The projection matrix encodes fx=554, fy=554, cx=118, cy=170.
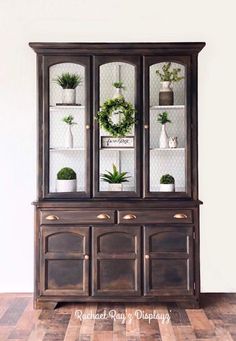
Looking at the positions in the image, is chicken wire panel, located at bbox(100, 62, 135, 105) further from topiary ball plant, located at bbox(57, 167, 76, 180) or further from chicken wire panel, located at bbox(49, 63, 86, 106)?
topiary ball plant, located at bbox(57, 167, 76, 180)

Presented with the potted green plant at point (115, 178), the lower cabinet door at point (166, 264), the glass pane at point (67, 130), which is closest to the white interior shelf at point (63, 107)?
the glass pane at point (67, 130)

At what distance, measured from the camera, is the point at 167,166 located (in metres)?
4.34

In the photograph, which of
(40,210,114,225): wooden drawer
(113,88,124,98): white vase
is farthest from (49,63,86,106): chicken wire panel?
(40,210,114,225): wooden drawer

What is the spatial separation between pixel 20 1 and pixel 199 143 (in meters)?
1.97

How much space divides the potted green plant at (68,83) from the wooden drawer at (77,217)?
2.84 ft

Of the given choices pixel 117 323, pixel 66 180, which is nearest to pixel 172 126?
pixel 66 180

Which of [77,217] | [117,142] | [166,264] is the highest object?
[117,142]

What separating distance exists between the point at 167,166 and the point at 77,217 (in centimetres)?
80

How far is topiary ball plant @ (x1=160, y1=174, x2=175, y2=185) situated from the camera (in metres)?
4.32

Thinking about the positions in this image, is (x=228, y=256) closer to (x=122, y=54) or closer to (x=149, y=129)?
(x=149, y=129)

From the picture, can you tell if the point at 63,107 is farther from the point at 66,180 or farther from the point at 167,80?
the point at 167,80

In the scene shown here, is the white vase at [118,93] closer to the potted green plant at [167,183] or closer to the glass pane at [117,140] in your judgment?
the glass pane at [117,140]

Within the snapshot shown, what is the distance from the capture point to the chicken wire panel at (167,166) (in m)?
4.33

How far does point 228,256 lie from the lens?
477 cm
